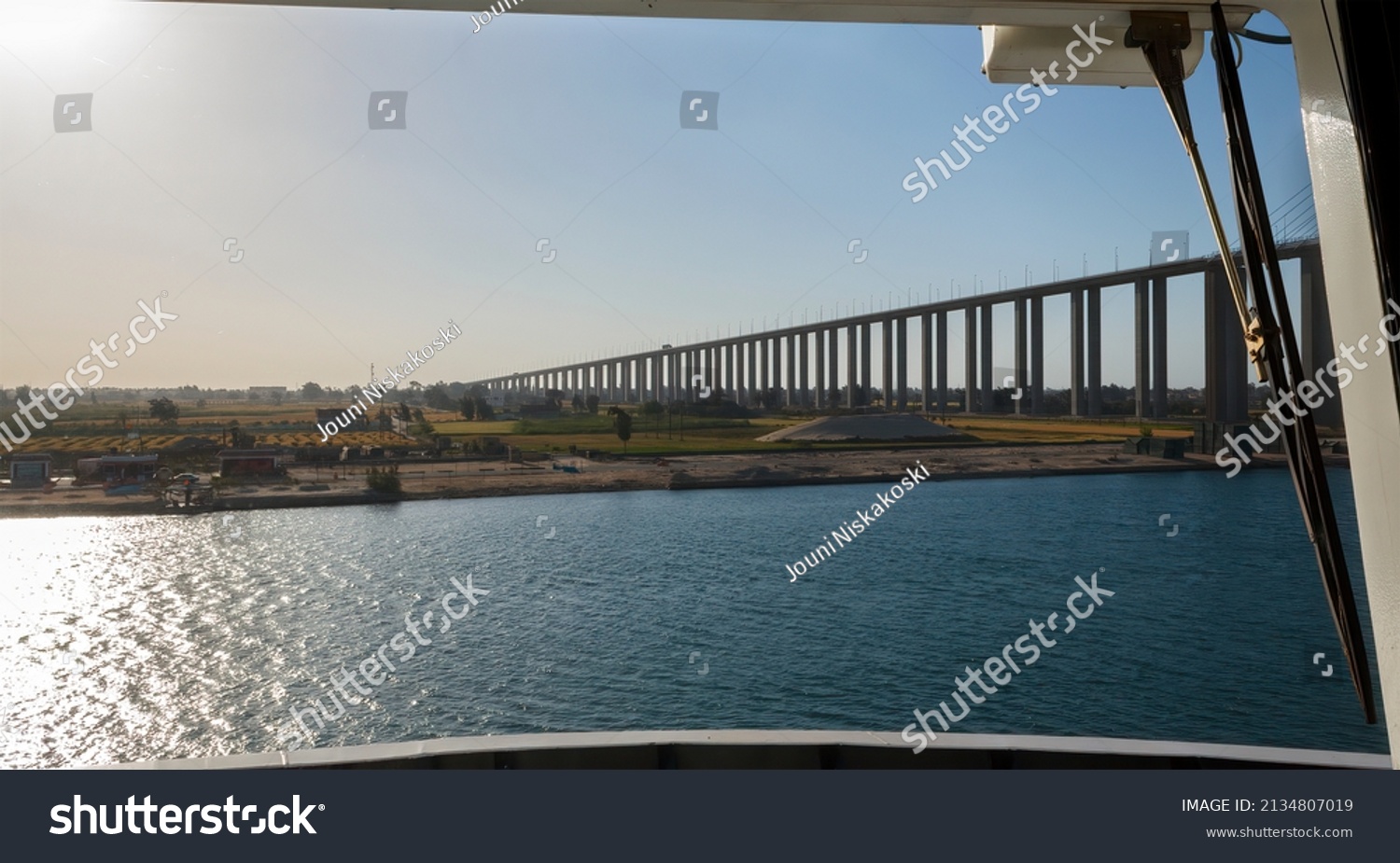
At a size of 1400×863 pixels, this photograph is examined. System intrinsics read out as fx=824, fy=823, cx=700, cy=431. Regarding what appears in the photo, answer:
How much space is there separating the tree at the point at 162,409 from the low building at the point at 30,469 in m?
1.25

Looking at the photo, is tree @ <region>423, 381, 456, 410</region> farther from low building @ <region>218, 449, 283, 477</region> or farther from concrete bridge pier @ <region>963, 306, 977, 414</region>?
concrete bridge pier @ <region>963, 306, 977, 414</region>

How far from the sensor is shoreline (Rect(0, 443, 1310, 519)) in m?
10.1

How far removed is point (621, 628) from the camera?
532 inches

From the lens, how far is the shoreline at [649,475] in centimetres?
1013

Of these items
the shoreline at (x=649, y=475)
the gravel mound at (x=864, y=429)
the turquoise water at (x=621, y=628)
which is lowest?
the turquoise water at (x=621, y=628)

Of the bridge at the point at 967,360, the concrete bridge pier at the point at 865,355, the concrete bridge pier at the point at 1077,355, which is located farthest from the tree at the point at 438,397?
the concrete bridge pier at the point at 1077,355

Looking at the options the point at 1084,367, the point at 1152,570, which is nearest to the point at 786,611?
the point at 1084,367

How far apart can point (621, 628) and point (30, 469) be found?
317 inches

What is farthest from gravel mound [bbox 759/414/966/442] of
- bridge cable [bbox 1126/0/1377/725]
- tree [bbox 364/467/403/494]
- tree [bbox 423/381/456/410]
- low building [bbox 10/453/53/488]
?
bridge cable [bbox 1126/0/1377/725]

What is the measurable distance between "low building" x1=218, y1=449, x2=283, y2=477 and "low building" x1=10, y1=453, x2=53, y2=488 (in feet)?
6.30

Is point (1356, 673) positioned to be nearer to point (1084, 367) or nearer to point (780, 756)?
point (780, 756)

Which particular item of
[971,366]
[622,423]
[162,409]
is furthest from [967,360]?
[162,409]

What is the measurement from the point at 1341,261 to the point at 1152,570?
19.7 meters

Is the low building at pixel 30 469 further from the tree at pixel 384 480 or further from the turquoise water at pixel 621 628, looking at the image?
the tree at pixel 384 480
